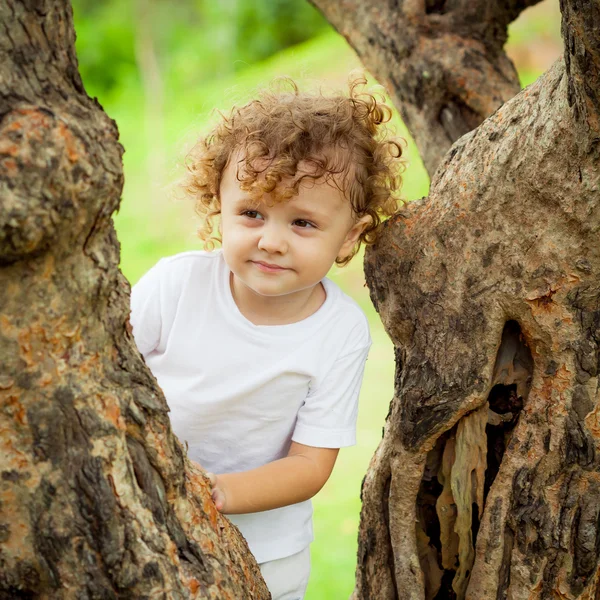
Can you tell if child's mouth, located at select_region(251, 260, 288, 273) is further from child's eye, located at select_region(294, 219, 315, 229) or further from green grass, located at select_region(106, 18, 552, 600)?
green grass, located at select_region(106, 18, 552, 600)

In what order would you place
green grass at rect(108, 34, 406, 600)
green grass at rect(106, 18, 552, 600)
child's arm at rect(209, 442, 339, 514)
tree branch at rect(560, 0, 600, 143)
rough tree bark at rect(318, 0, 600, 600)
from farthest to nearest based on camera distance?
green grass at rect(108, 34, 406, 600) < green grass at rect(106, 18, 552, 600) < child's arm at rect(209, 442, 339, 514) < rough tree bark at rect(318, 0, 600, 600) < tree branch at rect(560, 0, 600, 143)

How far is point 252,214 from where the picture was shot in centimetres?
170

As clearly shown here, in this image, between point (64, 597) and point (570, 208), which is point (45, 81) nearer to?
point (64, 597)

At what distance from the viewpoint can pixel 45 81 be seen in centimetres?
110

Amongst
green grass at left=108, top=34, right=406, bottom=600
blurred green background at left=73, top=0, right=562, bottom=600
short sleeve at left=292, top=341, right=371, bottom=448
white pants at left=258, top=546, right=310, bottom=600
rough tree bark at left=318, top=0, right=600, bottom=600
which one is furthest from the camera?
blurred green background at left=73, top=0, right=562, bottom=600

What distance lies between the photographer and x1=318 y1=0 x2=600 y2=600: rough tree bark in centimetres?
148

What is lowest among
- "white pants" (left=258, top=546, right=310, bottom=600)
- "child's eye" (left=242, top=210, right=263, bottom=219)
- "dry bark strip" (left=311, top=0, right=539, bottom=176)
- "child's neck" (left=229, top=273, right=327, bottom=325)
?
"white pants" (left=258, top=546, right=310, bottom=600)

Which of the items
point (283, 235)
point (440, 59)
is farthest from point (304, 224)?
point (440, 59)

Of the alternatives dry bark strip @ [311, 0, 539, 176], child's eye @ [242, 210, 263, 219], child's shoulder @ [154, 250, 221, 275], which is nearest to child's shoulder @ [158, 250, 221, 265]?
child's shoulder @ [154, 250, 221, 275]

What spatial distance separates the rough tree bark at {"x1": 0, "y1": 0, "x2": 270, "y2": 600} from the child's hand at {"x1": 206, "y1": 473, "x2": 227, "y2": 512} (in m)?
0.26

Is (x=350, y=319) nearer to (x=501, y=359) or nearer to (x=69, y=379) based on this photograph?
(x=501, y=359)

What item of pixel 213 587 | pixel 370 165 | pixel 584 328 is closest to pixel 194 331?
pixel 370 165

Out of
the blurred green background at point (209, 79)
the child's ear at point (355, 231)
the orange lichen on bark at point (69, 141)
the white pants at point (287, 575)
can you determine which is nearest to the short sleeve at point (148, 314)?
→ the child's ear at point (355, 231)

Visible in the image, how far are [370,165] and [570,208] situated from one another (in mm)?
491
